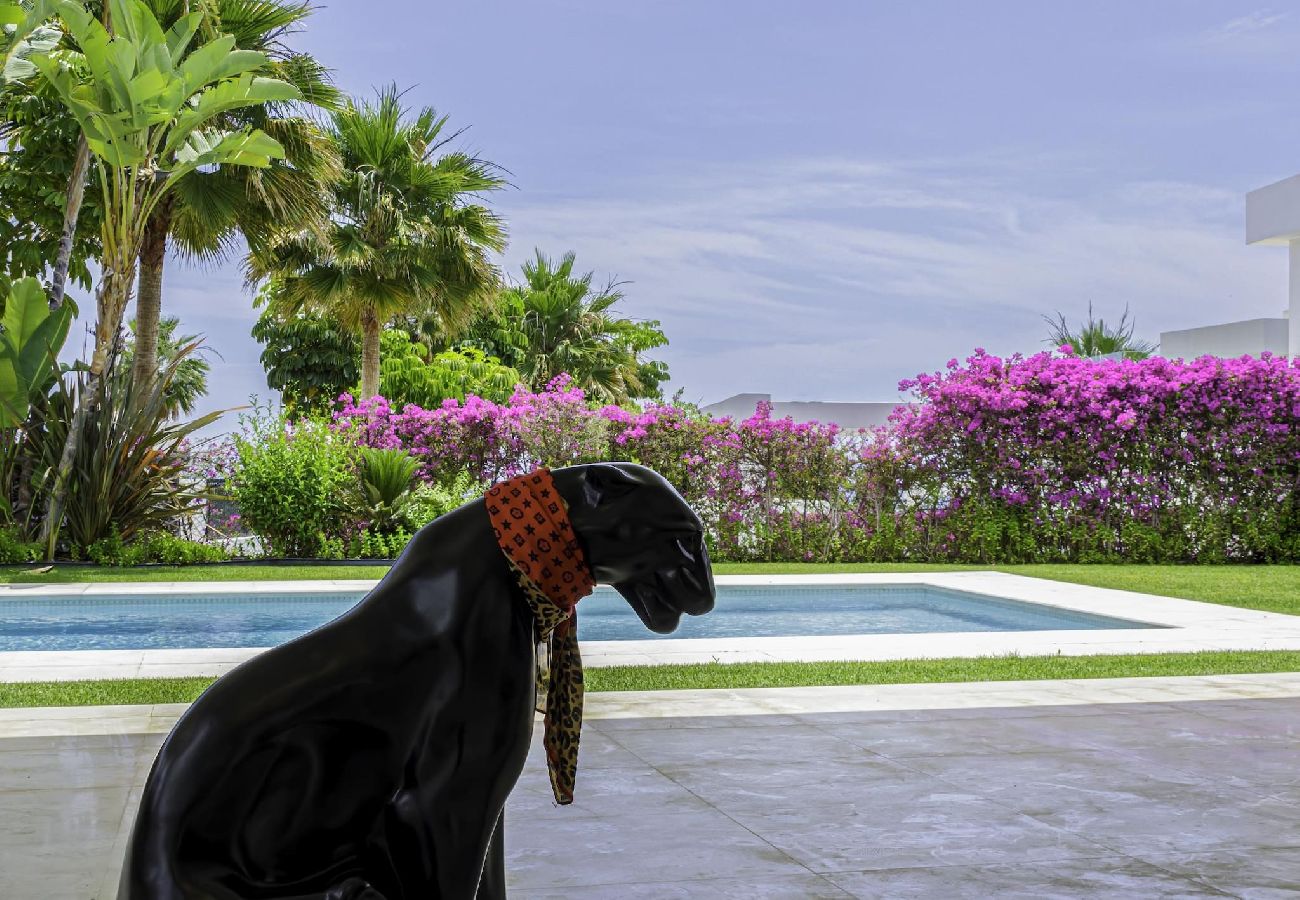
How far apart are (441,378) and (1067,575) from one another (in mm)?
25245

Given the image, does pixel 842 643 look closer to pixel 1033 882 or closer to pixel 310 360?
pixel 1033 882

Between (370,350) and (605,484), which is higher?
(370,350)

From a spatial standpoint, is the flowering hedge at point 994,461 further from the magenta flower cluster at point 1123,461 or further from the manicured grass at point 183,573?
the manicured grass at point 183,573

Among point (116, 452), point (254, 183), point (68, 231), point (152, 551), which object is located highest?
point (254, 183)

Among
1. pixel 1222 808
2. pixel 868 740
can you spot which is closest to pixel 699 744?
pixel 868 740

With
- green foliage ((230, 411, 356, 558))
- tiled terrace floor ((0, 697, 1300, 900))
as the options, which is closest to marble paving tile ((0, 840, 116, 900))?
tiled terrace floor ((0, 697, 1300, 900))

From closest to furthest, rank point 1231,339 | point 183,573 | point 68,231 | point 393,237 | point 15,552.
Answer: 1. point 183,573
2. point 15,552
3. point 68,231
4. point 393,237
5. point 1231,339

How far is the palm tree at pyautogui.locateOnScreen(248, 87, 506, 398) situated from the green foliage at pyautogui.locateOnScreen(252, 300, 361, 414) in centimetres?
1485

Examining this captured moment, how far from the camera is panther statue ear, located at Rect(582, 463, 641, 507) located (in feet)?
5.58

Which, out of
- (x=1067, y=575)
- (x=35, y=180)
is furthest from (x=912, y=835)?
(x=35, y=180)

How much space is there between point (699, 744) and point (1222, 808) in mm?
1962

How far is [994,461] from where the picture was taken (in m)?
17.1

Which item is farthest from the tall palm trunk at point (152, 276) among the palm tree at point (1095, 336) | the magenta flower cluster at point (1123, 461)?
the palm tree at point (1095, 336)

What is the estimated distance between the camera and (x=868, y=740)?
517 centimetres
